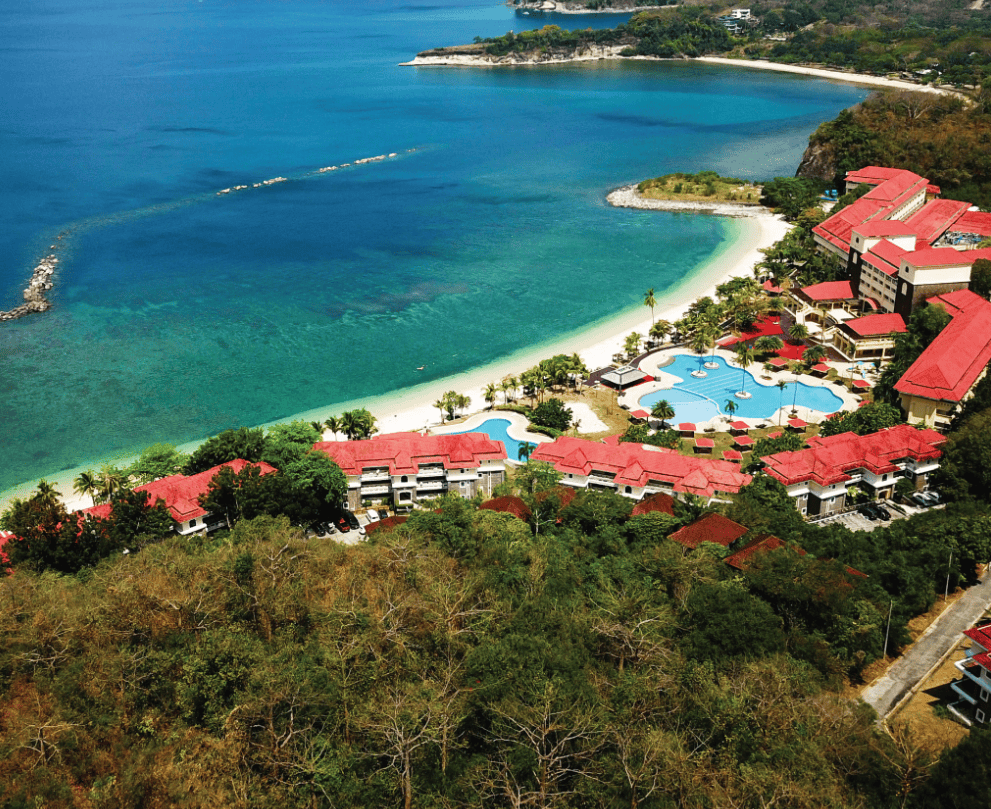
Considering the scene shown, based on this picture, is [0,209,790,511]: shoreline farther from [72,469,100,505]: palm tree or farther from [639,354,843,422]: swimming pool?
[639,354,843,422]: swimming pool

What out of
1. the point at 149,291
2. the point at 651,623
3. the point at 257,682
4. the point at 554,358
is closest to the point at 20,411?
the point at 149,291

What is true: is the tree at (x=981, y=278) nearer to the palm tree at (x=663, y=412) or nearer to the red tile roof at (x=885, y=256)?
the red tile roof at (x=885, y=256)

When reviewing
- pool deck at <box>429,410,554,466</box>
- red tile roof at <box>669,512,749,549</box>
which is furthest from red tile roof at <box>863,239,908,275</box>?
red tile roof at <box>669,512,749,549</box>

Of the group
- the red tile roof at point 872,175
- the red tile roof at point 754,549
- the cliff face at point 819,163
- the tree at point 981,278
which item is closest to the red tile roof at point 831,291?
the tree at point 981,278

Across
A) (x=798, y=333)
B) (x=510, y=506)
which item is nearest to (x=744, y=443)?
(x=798, y=333)

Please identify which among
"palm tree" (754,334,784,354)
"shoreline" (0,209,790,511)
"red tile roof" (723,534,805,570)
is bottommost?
"shoreline" (0,209,790,511)
